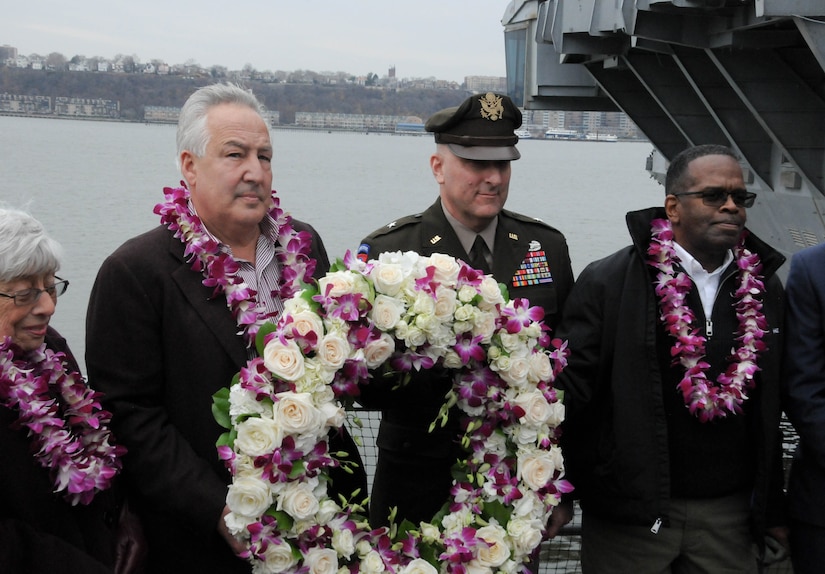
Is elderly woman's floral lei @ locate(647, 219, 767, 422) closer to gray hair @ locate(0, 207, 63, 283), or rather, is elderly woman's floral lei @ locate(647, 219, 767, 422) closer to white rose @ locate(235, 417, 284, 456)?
white rose @ locate(235, 417, 284, 456)

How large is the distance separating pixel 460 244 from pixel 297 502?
139cm

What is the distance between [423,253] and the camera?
12.5 feet

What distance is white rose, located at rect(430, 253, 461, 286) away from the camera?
2.98 meters

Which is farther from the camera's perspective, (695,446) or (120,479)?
(695,446)

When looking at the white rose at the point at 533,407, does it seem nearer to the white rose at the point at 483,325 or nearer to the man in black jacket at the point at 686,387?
the white rose at the point at 483,325

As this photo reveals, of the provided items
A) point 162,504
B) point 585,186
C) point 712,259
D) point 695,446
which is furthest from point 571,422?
point 585,186

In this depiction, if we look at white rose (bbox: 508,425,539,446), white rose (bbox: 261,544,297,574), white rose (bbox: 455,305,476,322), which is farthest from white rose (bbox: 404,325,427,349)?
white rose (bbox: 261,544,297,574)

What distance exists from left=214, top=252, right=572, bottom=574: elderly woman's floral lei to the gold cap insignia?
104cm

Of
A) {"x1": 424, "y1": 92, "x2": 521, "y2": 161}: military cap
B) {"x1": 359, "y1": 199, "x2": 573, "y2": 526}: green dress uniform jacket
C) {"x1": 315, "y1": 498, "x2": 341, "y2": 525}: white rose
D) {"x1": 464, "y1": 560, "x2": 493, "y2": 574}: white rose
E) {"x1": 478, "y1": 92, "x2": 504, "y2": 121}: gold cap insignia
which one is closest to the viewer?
{"x1": 315, "y1": 498, "x2": 341, "y2": 525}: white rose

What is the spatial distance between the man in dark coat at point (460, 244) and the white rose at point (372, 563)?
64cm

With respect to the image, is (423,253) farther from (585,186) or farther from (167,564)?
(585,186)

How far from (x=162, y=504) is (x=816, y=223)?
46.1 feet

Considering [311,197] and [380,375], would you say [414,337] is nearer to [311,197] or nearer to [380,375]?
[380,375]

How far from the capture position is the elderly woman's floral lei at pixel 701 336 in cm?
328
